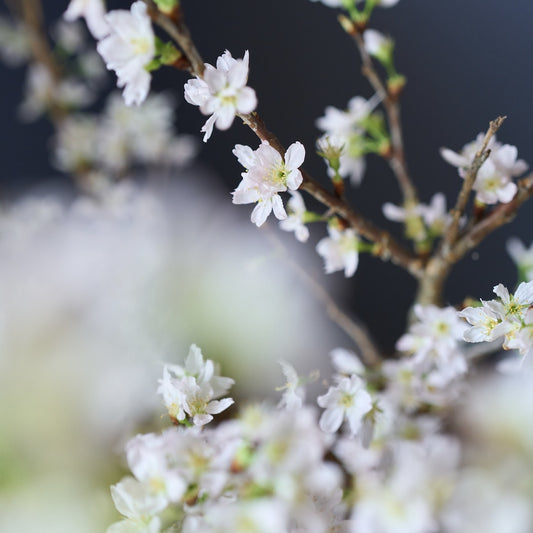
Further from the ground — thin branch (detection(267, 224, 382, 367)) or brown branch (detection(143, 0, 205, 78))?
brown branch (detection(143, 0, 205, 78))

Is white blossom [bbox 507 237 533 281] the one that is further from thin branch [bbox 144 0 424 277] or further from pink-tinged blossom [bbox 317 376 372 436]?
pink-tinged blossom [bbox 317 376 372 436]

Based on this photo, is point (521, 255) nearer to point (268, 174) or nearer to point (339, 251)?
point (339, 251)

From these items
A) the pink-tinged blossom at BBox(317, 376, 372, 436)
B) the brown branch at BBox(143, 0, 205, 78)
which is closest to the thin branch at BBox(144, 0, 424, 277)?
the brown branch at BBox(143, 0, 205, 78)

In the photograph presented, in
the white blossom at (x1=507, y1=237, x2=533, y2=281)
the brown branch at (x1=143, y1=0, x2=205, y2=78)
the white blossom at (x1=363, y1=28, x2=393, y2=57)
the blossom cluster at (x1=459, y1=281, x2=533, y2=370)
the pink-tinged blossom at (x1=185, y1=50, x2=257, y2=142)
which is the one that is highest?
the brown branch at (x1=143, y1=0, x2=205, y2=78)

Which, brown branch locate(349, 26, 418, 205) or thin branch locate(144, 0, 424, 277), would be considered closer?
thin branch locate(144, 0, 424, 277)
